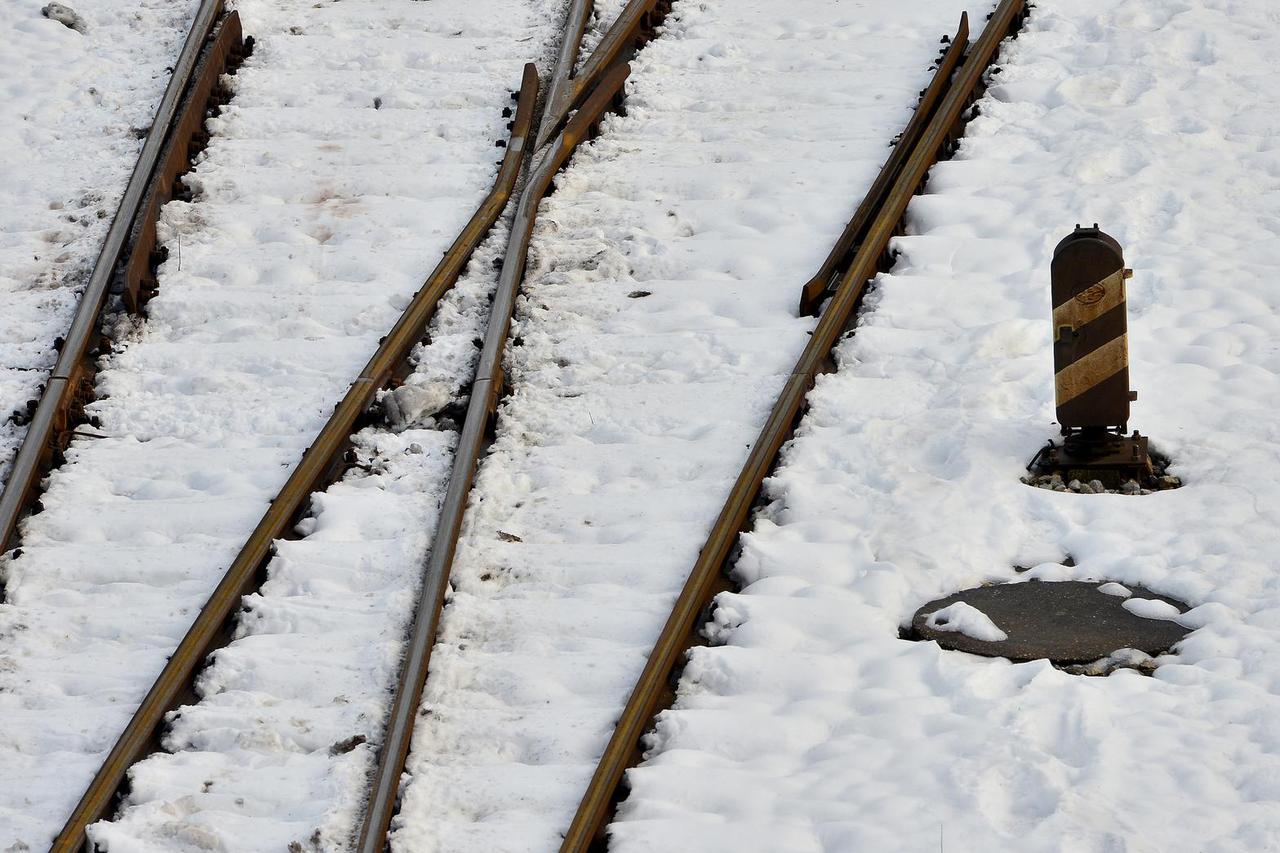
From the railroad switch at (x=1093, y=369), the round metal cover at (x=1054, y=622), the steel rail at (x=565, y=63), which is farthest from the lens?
the steel rail at (x=565, y=63)

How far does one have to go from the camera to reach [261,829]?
196 inches

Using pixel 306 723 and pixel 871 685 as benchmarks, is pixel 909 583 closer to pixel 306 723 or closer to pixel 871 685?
pixel 871 685

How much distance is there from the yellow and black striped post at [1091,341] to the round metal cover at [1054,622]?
0.91 meters

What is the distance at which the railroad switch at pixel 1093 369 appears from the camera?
6.40 meters

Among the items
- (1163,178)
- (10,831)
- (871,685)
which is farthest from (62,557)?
(1163,178)

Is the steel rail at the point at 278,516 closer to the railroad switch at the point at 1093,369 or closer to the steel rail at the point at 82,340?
the steel rail at the point at 82,340

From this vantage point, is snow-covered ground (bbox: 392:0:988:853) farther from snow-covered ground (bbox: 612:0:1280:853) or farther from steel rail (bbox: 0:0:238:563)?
steel rail (bbox: 0:0:238:563)

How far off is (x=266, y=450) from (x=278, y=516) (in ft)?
2.35

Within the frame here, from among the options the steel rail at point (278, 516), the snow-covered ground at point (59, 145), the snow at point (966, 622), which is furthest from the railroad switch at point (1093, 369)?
the snow-covered ground at point (59, 145)

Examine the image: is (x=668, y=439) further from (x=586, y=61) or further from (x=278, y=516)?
(x=586, y=61)

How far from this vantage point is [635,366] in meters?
7.50

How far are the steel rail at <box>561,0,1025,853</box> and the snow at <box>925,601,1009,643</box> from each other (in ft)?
2.80

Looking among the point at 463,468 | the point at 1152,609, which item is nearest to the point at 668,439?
the point at 463,468

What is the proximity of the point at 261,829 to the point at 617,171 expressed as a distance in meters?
5.09
